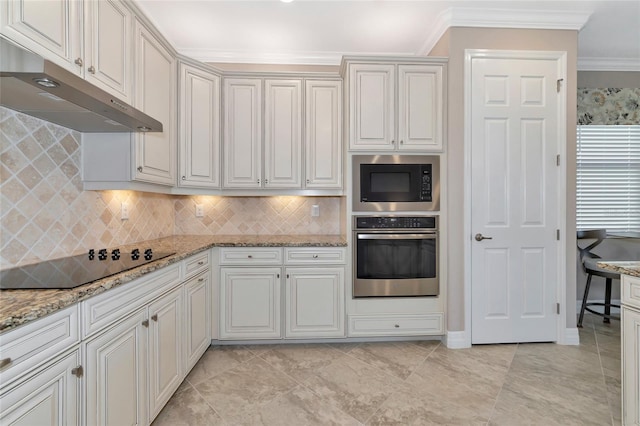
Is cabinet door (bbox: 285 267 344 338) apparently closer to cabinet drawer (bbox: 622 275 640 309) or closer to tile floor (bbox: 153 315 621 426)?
tile floor (bbox: 153 315 621 426)

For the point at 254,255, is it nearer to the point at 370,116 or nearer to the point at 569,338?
the point at 370,116

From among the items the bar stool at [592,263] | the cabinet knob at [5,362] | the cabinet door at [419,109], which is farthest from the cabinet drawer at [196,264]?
the bar stool at [592,263]

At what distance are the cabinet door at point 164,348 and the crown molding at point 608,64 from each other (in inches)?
184

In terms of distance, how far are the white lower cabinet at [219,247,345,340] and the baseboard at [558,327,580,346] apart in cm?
193

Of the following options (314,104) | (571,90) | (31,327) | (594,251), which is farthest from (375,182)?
(594,251)

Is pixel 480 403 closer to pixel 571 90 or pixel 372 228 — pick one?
pixel 372 228

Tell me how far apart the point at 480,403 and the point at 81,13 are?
3096 mm

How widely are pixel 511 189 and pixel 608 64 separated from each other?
90.8 inches

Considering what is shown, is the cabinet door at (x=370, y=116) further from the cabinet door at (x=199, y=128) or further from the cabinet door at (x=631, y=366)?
the cabinet door at (x=631, y=366)

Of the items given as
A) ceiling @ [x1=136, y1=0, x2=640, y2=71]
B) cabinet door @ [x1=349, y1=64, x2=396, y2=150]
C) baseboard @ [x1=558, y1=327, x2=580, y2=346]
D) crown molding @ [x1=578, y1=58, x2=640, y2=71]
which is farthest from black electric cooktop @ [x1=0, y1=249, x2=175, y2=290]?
crown molding @ [x1=578, y1=58, x2=640, y2=71]

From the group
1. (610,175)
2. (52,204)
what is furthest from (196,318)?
(610,175)

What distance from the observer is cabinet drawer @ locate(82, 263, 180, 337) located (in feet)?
3.95

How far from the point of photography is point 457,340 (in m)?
2.67

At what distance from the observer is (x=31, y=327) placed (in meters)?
0.95
